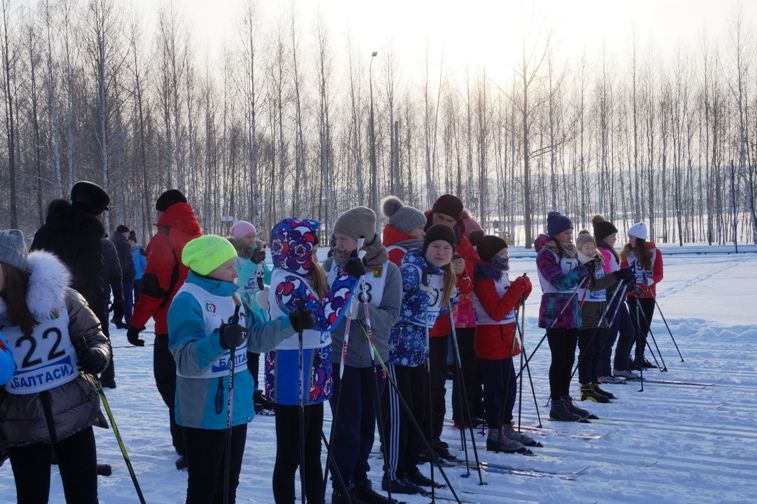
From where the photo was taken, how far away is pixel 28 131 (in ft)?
125

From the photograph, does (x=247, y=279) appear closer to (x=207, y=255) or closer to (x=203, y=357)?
(x=207, y=255)

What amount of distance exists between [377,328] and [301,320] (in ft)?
3.57

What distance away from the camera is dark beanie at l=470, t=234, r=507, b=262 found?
5602 mm

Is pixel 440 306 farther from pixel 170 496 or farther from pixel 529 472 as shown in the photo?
pixel 170 496

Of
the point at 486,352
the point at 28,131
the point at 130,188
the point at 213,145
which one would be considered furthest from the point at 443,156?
the point at 486,352

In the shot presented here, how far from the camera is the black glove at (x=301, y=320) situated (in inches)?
128

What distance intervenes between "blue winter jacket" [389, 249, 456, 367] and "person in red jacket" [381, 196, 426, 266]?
30 centimetres

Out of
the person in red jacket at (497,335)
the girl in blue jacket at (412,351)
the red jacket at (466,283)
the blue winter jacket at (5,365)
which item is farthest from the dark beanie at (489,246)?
the blue winter jacket at (5,365)

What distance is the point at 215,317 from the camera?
327 cm

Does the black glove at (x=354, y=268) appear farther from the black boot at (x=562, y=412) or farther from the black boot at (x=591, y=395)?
the black boot at (x=591, y=395)

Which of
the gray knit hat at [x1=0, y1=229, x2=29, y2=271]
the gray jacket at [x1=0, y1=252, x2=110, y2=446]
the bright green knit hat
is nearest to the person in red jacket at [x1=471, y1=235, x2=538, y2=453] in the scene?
the bright green knit hat

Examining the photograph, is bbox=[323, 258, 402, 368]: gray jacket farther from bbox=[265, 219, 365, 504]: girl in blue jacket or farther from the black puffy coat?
the black puffy coat

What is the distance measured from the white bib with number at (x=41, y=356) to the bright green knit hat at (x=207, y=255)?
590 mm

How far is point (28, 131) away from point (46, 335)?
39.4 metres
